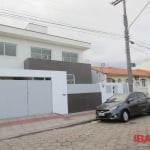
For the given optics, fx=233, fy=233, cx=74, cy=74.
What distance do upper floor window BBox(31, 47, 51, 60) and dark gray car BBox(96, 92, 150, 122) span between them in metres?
9.34

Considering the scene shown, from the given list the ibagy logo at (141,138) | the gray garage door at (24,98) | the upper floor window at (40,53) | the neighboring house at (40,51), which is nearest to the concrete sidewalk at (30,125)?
the gray garage door at (24,98)

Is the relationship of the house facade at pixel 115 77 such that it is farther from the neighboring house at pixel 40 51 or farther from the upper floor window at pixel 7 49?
the upper floor window at pixel 7 49

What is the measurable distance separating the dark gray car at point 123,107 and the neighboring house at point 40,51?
7.41 m

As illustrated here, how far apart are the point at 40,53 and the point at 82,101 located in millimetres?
6466

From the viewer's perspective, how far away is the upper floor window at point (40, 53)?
67.6ft

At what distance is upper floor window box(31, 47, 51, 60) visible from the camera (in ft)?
67.6

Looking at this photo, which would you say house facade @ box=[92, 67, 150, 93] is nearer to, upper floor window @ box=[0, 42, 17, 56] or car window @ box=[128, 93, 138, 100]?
car window @ box=[128, 93, 138, 100]

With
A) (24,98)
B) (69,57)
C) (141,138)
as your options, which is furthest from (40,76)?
(141,138)

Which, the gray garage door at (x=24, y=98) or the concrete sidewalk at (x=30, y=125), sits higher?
the gray garage door at (x=24, y=98)

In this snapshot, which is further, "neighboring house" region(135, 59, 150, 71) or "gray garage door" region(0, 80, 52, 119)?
"neighboring house" region(135, 59, 150, 71)

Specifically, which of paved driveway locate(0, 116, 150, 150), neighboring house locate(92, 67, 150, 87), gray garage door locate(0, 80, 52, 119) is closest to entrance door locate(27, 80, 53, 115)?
gray garage door locate(0, 80, 52, 119)

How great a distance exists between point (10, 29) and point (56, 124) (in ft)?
33.1

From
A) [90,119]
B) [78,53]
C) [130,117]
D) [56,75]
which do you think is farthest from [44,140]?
[78,53]

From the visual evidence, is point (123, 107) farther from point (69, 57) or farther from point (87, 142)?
point (69, 57)
